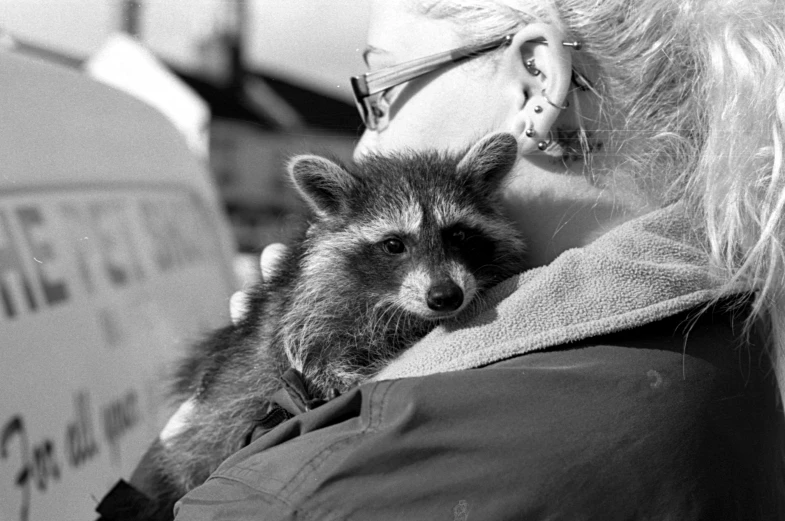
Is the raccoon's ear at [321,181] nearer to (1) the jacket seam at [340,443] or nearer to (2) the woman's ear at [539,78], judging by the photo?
(2) the woman's ear at [539,78]

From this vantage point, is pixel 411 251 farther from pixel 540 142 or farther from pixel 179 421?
pixel 179 421

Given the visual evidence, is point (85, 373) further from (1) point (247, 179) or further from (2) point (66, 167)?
(1) point (247, 179)

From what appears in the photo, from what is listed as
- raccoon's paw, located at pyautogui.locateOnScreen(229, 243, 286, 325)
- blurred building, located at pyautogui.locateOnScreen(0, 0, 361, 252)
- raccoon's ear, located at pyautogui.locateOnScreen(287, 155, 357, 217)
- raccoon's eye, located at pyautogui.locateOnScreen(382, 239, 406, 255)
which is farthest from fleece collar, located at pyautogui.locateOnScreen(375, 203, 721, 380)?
blurred building, located at pyautogui.locateOnScreen(0, 0, 361, 252)

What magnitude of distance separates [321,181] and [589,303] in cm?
116

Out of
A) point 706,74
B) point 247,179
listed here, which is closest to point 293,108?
point 247,179

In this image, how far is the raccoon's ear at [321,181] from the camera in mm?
2631

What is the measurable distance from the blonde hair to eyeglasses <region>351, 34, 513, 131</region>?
4 cm

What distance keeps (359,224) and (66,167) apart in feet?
3.59

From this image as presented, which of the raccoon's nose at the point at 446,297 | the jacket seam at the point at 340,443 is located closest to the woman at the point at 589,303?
the jacket seam at the point at 340,443

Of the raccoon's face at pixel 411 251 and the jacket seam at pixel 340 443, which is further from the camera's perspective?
the raccoon's face at pixel 411 251

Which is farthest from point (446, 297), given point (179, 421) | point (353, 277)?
point (179, 421)

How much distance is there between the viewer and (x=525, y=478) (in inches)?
64.2

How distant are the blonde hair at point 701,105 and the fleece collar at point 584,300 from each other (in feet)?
0.47

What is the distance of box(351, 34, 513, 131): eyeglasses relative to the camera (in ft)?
7.54
